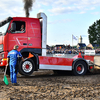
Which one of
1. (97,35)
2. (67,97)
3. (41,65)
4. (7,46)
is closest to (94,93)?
(67,97)

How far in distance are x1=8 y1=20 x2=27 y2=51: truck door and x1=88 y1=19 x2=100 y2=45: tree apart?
179 ft

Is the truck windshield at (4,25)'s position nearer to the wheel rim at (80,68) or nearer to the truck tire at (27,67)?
the truck tire at (27,67)

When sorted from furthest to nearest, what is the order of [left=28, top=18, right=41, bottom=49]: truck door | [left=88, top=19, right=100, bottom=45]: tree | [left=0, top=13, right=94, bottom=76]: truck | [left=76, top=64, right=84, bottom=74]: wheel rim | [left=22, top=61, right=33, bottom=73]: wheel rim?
[left=88, top=19, right=100, bottom=45]: tree, [left=76, top=64, right=84, bottom=74]: wheel rim, [left=28, top=18, right=41, bottom=49]: truck door, [left=22, top=61, right=33, bottom=73]: wheel rim, [left=0, top=13, right=94, bottom=76]: truck

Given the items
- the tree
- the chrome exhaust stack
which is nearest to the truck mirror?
the chrome exhaust stack

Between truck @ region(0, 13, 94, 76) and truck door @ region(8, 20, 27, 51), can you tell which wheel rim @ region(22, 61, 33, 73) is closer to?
truck @ region(0, 13, 94, 76)

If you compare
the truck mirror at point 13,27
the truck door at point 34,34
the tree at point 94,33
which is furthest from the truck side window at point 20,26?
the tree at point 94,33

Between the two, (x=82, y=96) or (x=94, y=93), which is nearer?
(x=82, y=96)

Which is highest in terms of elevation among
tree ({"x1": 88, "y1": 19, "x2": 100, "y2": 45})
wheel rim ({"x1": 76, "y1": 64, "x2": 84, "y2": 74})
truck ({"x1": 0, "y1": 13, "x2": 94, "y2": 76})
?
tree ({"x1": 88, "y1": 19, "x2": 100, "y2": 45})

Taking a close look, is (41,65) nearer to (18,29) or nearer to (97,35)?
(18,29)

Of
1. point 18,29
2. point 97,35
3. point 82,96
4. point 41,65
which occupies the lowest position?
point 82,96

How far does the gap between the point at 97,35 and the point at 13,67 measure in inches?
2282

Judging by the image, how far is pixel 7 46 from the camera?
9.02 meters

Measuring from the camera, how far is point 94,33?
6197cm

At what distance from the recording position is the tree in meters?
61.6
